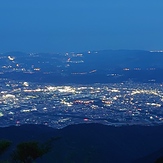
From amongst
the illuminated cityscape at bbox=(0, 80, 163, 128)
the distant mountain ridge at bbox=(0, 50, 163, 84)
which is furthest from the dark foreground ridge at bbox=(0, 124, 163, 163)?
the distant mountain ridge at bbox=(0, 50, 163, 84)

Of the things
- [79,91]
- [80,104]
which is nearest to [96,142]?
[80,104]

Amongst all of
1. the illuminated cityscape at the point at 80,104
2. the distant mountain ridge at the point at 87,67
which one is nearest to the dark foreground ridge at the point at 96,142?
the illuminated cityscape at the point at 80,104

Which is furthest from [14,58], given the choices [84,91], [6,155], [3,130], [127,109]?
[6,155]

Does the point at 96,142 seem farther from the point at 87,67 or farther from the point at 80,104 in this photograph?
the point at 87,67

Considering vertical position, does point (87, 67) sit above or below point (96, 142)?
above

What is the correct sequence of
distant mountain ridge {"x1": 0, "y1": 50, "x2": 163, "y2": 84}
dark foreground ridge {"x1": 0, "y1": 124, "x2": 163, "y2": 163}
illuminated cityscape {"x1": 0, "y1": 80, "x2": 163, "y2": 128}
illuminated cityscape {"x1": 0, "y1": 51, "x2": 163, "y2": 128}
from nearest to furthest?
1. dark foreground ridge {"x1": 0, "y1": 124, "x2": 163, "y2": 163}
2. illuminated cityscape {"x1": 0, "y1": 80, "x2": 163, "y2": 128}
3. illuminated cityscape {"x1": 0, "y1": 51, "x2": 163, "y2": 128}
4. distant mountain ridge {"x1": 0, "y1": 50, "x2": 163, "y2": 84}

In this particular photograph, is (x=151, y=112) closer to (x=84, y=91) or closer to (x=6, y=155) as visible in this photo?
(x=84, y=91)

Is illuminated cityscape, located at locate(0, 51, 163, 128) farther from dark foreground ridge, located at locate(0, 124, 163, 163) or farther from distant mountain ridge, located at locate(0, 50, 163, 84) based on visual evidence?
dark foreground ridge, located at locate(0, 124, 163, 163)

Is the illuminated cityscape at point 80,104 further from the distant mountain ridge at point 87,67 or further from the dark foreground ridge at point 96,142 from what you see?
the dark foreground ridge at point 96,142
